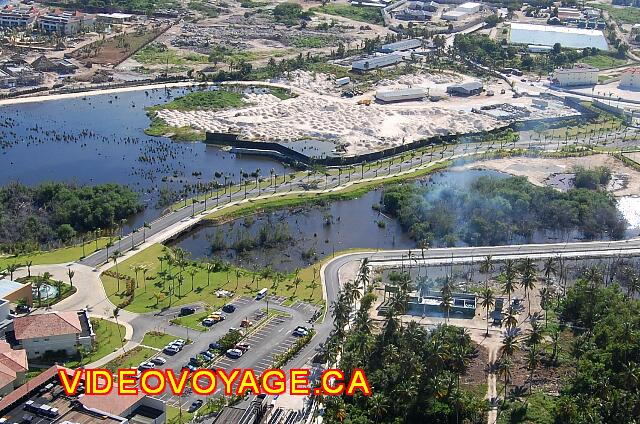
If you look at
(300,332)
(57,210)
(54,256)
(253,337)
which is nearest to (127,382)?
(253,337)

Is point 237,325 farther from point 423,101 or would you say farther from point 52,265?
point 423,101

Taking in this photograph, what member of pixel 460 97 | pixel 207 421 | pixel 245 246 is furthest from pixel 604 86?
pixel 207 421

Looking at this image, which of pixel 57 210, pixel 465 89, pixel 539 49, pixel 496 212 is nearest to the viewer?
pixel 57 210

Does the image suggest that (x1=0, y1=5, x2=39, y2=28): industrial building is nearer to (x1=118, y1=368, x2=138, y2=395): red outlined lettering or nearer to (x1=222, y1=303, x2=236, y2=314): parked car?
(x1=222, y1=303, x2=236, y2=314): parked car

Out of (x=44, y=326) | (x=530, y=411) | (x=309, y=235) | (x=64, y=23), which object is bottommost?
(x=309, y=235)

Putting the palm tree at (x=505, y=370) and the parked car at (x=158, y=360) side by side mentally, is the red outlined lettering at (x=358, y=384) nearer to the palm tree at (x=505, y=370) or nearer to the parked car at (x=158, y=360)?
the palm tree at (x=505, y=370)

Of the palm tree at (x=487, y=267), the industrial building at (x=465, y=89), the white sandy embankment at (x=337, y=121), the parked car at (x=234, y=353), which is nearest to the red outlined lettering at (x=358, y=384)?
the parked car at (x=234, y=353)

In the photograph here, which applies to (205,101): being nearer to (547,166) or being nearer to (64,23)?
(547,166)

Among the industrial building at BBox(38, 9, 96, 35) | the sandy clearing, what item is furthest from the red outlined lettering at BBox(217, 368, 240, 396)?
the industrial building at BBox(38, 9, 96, 35)
